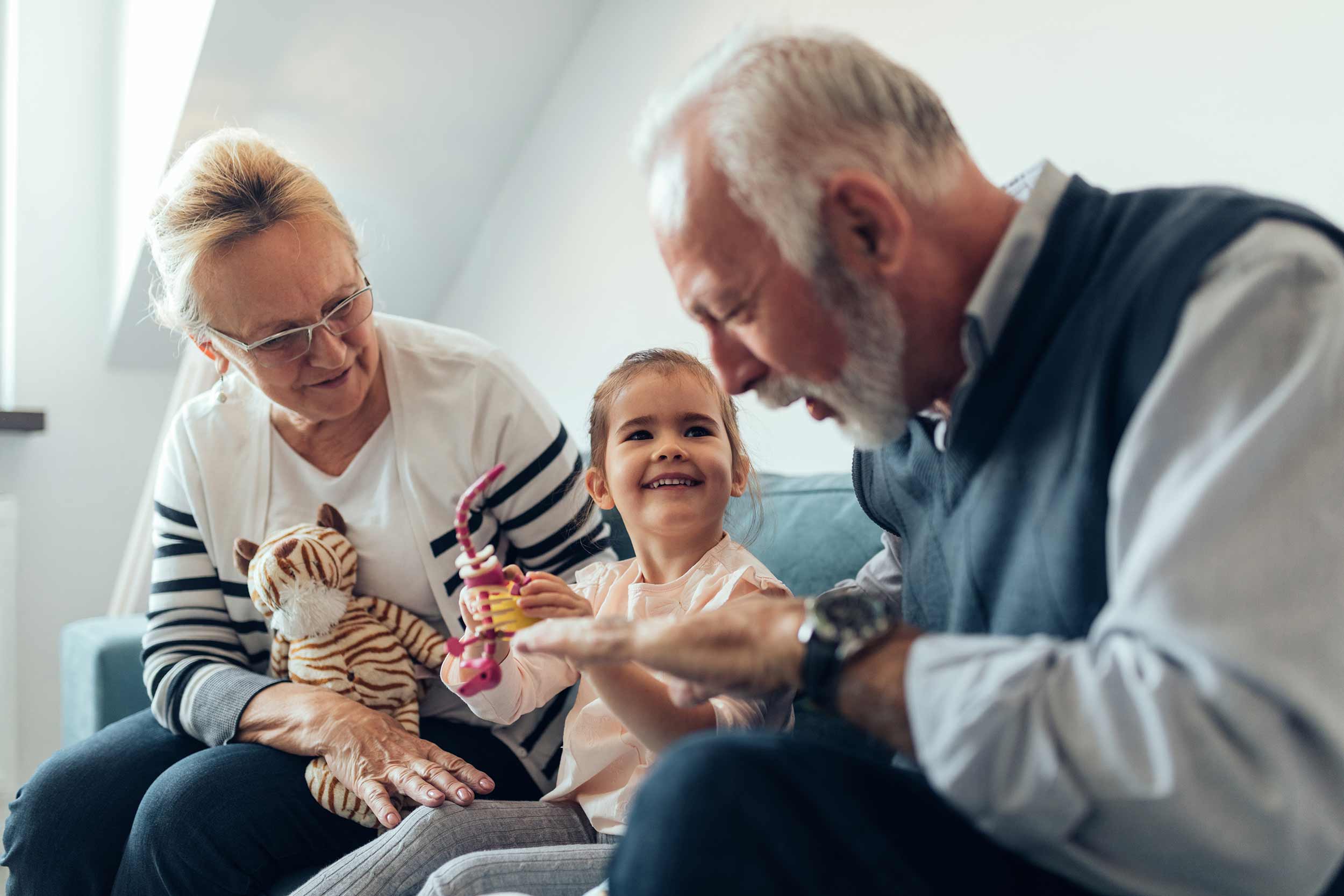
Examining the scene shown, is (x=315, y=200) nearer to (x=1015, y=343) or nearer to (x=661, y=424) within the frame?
(x=661, y=424)

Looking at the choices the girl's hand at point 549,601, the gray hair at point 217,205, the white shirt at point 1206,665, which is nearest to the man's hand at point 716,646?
the white shirt at point 1206,665

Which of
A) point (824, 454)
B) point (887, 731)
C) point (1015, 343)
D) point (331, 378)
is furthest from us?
point (824, 454)

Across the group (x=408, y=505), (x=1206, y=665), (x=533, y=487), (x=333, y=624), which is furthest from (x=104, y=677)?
(x=1206, y=665)

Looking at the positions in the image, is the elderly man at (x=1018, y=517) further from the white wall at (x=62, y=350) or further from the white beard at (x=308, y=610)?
the white wall at (x=62, y=350)

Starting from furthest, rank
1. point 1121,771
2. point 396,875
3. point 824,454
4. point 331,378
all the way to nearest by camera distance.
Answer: point 824,454, point 331,378, point 396,875, point 1121,771

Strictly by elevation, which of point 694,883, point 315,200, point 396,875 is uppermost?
point 315,200

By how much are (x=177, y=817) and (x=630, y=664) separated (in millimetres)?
763

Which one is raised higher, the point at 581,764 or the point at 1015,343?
the point at 1015,343

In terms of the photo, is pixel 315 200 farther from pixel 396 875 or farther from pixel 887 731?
pixel 887 731

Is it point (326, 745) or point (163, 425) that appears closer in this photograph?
point (326, 745)

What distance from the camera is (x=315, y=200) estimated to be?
1.70 metres

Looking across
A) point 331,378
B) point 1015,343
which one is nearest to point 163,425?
point 331,378

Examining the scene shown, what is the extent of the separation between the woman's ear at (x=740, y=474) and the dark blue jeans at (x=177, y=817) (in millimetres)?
566

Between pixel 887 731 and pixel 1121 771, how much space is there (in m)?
0.17
